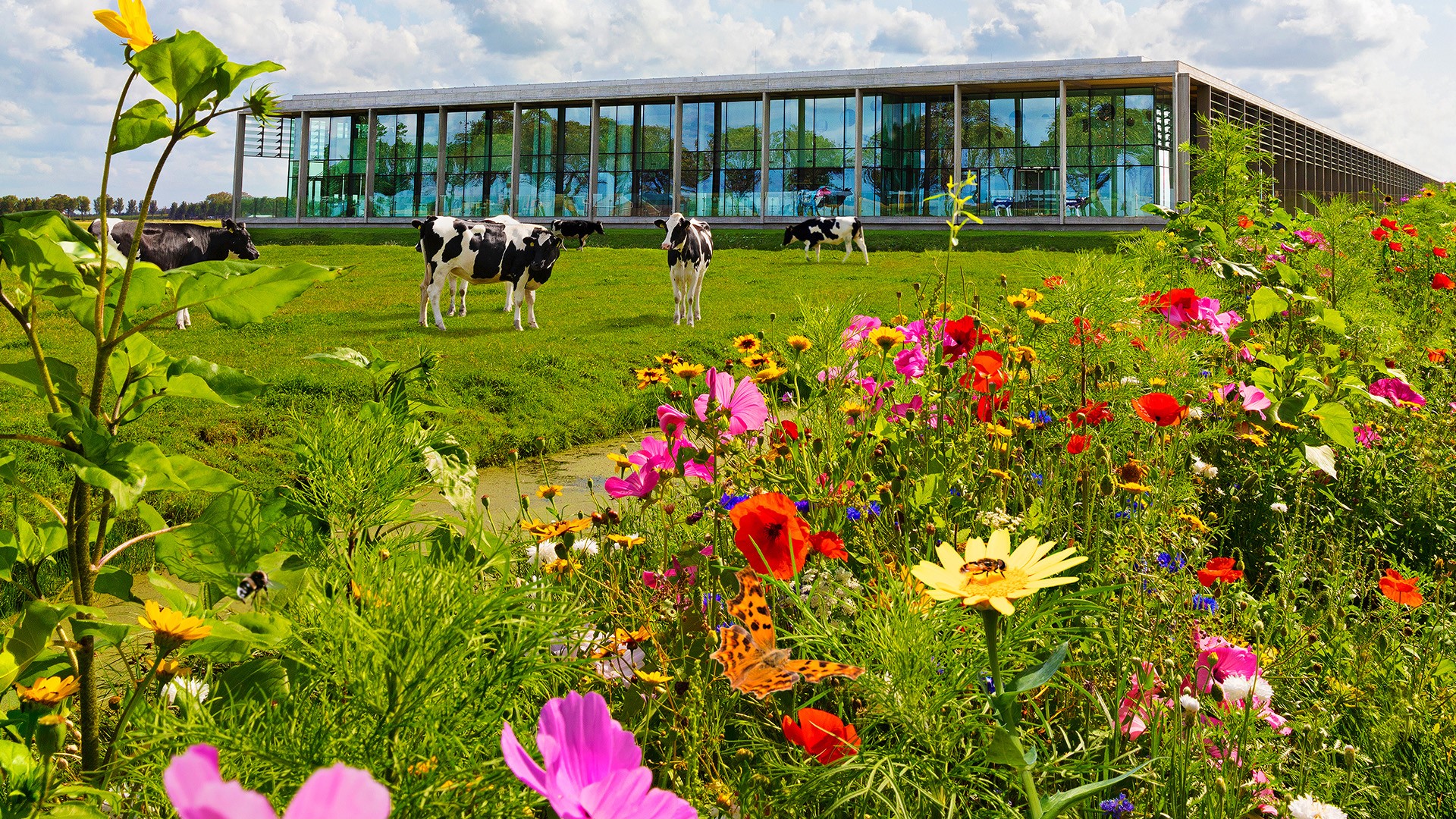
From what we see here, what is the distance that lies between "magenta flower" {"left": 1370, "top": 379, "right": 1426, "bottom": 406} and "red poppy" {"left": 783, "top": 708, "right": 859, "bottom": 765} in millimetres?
2646

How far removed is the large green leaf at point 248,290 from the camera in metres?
1.10

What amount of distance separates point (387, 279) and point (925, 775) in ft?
55.3

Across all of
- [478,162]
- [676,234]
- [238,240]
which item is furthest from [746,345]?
[478,162]

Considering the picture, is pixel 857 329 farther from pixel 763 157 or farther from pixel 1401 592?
pixel 763 157

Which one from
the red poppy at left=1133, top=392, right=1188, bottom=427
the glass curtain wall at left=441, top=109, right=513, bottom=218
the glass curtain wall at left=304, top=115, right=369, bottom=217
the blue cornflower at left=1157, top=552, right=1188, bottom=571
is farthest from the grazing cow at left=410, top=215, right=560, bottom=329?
the glass curtain wall at left=304, top=115, right=369, bottom=217

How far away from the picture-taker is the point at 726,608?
156 cm

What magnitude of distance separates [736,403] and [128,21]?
1.23 metres

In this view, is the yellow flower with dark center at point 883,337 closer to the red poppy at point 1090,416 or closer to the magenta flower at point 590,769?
the red poppy at point 1090,416

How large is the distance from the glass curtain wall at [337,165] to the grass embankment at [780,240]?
44.0ft

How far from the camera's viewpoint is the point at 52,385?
3.79ft

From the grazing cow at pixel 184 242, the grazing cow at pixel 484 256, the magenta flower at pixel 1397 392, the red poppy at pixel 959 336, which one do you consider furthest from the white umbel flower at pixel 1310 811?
the grazing cow at pixel 184 242

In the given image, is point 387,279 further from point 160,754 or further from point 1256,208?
point 160,754

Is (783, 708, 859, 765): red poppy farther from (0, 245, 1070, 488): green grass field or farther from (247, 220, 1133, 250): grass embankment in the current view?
(247, 220, 1133, 250): grass embankment

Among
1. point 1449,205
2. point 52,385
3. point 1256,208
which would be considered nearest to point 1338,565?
→ point 52,385
